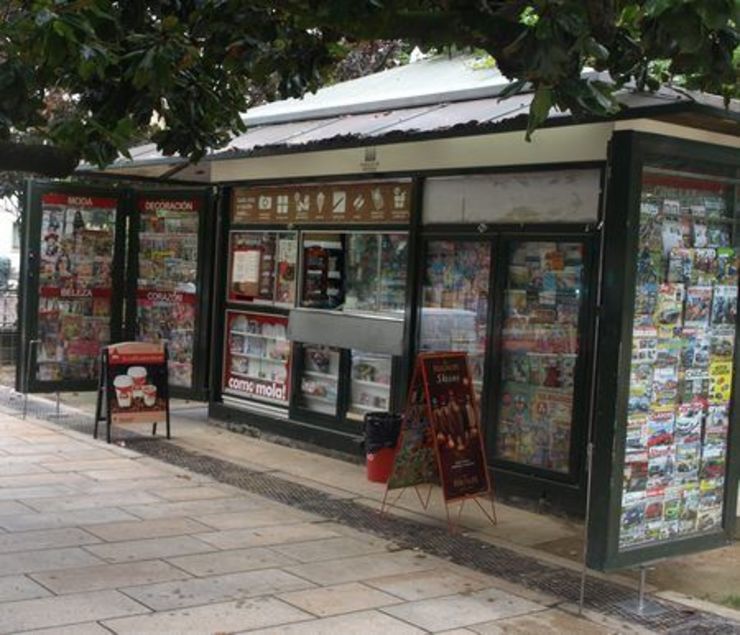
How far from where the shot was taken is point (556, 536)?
6.88 m

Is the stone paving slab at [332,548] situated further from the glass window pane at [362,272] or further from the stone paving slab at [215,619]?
the glass window pane at [362,272]

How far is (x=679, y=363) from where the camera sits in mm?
5906

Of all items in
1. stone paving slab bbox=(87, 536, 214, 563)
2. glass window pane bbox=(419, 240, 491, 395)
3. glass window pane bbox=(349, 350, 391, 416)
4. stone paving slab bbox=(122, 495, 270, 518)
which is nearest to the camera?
stone paving slab bbox=(87, 536, 214, 563)

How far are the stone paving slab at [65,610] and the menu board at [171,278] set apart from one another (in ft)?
19.9

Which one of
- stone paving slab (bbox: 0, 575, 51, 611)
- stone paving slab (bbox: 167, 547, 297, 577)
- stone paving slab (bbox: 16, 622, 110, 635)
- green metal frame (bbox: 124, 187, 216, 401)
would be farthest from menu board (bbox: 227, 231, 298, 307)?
stone paving slab (bbox: 16, 622, 110, 635)

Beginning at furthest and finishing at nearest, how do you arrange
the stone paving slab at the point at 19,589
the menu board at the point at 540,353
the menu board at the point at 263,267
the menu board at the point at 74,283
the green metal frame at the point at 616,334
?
1. the menu board at the point at 74,283
2. the menu board at the point at 263,267
3. the menu board at the point at 540,353
4. the green metal frame at the point at 616,334
5. the stone paving slab at the point at 19,589

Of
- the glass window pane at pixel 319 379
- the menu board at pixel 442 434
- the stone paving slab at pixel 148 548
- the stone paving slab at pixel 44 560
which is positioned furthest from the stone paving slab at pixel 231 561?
the glass window pane at pixel 319 379

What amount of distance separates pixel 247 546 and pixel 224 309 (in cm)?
483

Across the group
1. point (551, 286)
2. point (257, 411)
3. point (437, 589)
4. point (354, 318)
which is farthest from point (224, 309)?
point (437, 589)

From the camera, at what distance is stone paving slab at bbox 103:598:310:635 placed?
187 inches

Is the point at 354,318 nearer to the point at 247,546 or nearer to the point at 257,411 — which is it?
the point at 257,411

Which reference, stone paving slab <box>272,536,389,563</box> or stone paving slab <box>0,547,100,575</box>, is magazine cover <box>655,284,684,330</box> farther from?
stone paving slab <box>0,547,100,575</box>

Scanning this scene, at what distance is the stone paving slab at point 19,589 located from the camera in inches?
199

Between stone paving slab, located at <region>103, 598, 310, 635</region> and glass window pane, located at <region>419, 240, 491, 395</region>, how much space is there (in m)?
3.34
